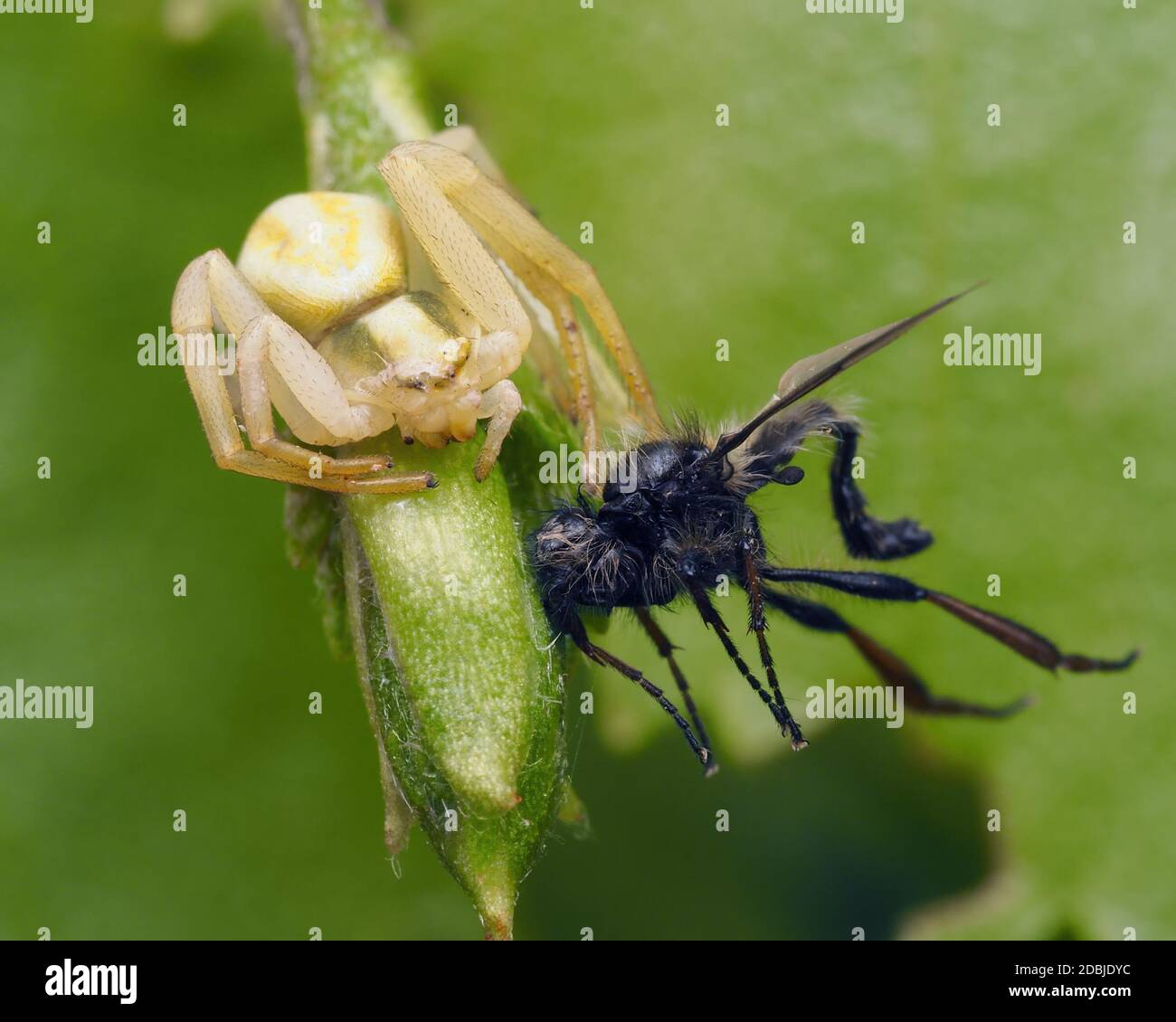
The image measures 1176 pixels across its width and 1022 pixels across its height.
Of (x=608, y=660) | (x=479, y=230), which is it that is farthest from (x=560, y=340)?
(x=608, y=660)

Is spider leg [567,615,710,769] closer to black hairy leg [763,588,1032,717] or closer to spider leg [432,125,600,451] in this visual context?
black hairy leg [763,588,1032,717]

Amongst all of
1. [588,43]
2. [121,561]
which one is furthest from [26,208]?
[588,43]

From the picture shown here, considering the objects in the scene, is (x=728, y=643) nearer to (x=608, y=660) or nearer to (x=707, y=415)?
(x=608, y=660)

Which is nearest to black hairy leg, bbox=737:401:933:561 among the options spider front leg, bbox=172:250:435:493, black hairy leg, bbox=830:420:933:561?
black hairy leg, bbox=830:420:933:561

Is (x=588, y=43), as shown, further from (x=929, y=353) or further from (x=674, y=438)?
(x=674, y=438)

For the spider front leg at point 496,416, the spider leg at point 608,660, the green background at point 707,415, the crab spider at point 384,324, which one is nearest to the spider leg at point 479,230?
the crab spider at point 384,324

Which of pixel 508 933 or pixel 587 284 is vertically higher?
pixel 587 284
